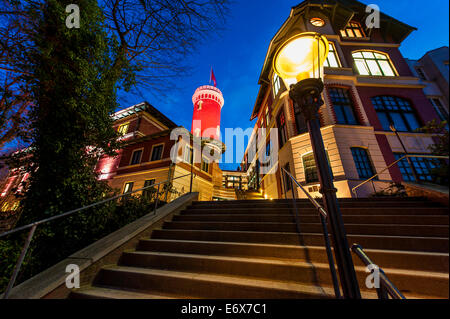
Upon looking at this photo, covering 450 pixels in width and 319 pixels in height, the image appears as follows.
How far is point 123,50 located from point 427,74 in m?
19.7

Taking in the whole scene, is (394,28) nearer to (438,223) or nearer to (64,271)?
(438,223)

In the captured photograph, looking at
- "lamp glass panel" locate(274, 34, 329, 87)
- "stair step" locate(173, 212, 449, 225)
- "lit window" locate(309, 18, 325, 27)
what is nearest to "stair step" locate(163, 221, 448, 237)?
"stair step" locate(173, 212, 449, 225)

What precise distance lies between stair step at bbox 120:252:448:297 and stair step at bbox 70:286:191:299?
1.52ft

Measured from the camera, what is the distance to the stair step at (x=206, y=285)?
1.97m

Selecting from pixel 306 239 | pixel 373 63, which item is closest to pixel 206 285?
pixel 306 239

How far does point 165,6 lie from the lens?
4.50 metres

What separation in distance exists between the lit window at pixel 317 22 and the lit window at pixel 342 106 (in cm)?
552

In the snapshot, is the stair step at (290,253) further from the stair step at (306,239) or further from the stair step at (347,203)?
the stair step at (347,203)

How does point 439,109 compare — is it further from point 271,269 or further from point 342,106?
point 271,269

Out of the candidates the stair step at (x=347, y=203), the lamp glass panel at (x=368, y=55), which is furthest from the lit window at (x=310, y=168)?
the lamp glass panel at (x=368, y=55)

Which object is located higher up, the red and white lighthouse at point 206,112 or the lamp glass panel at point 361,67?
the red and white lighthouse at point 206,112

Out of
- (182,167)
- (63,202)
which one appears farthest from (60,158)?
(182,167)
